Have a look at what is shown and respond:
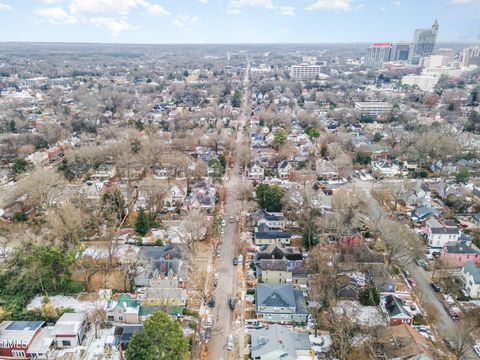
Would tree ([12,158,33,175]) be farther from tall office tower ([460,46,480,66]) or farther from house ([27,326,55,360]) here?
tall office tower ([460,46,480,66])

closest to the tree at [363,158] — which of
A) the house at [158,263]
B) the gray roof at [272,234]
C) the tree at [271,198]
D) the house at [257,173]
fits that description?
the house at [257,173]

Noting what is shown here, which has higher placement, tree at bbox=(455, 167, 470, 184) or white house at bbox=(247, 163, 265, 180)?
tree at bbox=(455, 167, 470, 184)

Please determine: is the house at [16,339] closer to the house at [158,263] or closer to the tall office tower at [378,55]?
the house at [158,263]

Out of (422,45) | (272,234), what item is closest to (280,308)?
(272,234)

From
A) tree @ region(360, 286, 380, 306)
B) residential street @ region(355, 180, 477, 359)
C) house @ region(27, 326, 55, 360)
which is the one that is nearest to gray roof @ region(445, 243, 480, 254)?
residential street @ region(355, 180, 477, 359)

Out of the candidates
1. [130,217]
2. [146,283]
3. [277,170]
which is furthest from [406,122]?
[146,283]

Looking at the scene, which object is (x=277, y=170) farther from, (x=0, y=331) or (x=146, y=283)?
(x=0, y=331)
